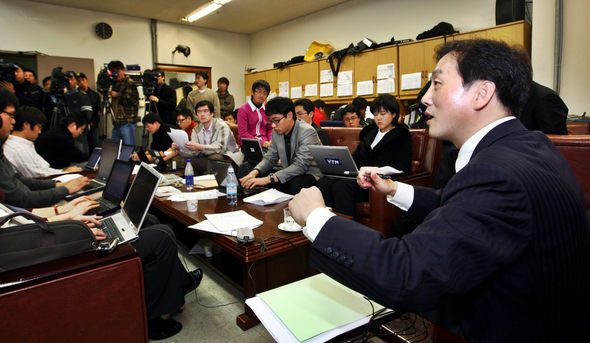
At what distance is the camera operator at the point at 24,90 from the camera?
492cm

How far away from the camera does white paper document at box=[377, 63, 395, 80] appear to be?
499cm

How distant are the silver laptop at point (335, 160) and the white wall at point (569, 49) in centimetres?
261

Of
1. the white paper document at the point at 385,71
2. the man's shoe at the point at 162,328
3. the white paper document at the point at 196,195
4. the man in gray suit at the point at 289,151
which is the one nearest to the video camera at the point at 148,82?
the man in gray suit at the point at 289,151

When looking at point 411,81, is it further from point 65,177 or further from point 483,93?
point 483,93

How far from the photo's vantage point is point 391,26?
5438mm

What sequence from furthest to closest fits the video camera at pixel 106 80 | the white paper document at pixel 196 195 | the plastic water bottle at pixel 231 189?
the video camera at pixel 106 80 → the white paper document at pixel 196 195 → the plastic water bottle at pixel 231 189

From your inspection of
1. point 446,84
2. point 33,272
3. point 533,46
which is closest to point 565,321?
point 446,84

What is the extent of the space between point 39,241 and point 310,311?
32.8 inches

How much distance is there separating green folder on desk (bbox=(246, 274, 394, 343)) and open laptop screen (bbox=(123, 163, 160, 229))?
849 millimetres

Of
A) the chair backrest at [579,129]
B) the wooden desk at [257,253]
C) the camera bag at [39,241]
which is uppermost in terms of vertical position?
the chair backrest at [579,129]

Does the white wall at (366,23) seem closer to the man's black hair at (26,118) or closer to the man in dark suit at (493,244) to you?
the man in dark suit at (493,244)

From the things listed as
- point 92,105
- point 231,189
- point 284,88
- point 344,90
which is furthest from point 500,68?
point 284,88

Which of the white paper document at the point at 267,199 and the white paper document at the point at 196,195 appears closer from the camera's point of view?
the white paper document at the point at 267,199

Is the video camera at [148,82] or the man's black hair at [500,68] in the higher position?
the video camera at [148,82]
